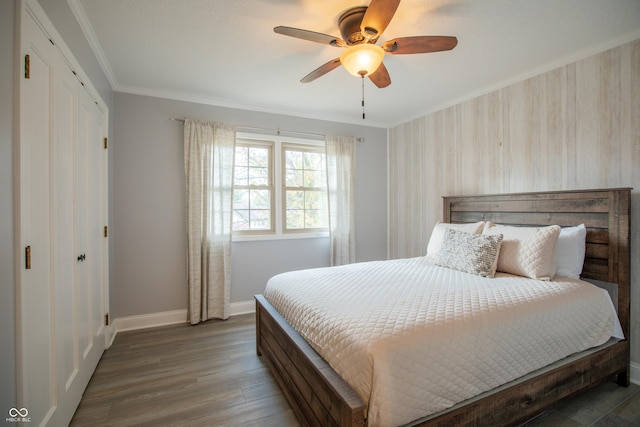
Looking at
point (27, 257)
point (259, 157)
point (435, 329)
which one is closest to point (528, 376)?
point (435, 329)

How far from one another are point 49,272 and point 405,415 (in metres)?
1.79

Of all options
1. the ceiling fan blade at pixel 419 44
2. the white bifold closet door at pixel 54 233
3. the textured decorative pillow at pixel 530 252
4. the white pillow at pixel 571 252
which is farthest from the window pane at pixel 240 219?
the white pillow at pixel 571 252

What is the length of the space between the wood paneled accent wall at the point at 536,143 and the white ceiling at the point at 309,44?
0.59 ft

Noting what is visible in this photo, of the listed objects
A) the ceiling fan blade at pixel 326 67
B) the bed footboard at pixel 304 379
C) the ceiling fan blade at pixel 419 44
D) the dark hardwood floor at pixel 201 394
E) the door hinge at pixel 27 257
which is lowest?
the dark hardwood floor at pixel 201 394

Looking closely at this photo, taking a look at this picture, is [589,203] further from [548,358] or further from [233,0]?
[233,0]

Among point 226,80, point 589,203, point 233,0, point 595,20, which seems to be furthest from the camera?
point 226,80

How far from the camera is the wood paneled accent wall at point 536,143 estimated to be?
217cm

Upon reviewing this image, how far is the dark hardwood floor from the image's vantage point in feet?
5.74

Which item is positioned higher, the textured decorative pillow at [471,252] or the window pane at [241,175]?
the window pane at [241,175]

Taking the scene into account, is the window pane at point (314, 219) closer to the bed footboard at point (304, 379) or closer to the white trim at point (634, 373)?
the bed footboard at point (304, 379)

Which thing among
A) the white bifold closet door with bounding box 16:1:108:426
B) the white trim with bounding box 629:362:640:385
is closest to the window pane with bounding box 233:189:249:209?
the white bifold closet door with bounding box 16:1:108:426

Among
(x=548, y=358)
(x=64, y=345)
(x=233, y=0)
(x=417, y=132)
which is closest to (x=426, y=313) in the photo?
(x=548, y=358)

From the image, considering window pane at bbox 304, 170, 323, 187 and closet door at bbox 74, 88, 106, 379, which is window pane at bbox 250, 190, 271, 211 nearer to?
window pane at bbox 304, 170, 323, 187

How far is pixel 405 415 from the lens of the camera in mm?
1244
